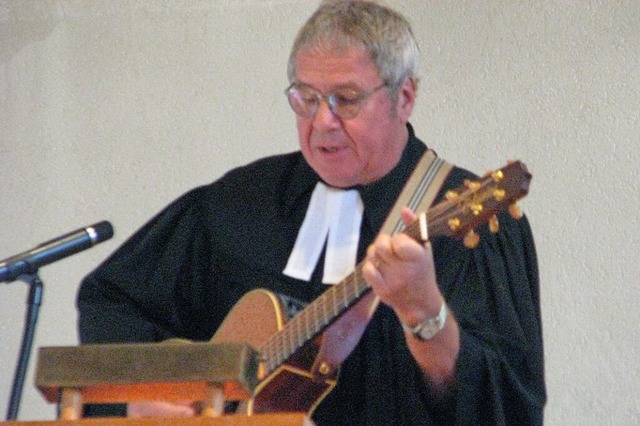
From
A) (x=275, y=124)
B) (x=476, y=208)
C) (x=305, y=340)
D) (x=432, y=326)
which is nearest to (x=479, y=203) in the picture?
(x=476, y=208)

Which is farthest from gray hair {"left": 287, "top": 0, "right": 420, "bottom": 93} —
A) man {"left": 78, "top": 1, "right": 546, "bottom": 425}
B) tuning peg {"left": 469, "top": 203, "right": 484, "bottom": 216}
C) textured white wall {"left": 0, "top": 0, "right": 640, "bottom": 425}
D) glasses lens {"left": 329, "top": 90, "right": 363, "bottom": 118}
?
textured white wall {"left": 0, "top": 0, "right": 640, "bottom": 425}

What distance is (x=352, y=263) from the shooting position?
3.09 metres

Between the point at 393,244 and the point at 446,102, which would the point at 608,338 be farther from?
the point at 393,244

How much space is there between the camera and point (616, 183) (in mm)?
4020

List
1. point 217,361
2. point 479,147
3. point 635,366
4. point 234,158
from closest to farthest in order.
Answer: point 217,361
point 635,366
point 479,147
point 234,158

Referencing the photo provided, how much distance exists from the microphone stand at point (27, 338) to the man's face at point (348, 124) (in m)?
0.68

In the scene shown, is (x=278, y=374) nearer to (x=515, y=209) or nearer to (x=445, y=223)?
(x=445, y=223)

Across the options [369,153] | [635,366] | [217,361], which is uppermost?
[369,153]

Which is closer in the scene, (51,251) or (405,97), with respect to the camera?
(51,251)

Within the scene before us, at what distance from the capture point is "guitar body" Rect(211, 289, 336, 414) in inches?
112

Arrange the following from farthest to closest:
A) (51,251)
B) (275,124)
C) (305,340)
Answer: (275,124)
(51,251)
(305,340)

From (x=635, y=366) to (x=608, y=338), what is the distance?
0.11 metres

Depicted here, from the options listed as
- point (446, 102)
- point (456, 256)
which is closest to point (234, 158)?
point (446, 102)

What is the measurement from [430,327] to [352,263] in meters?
0.52
